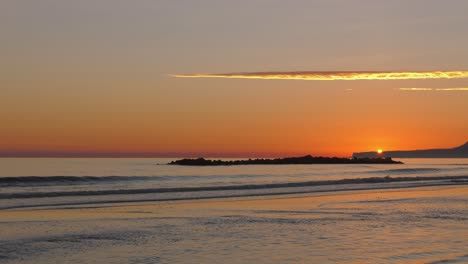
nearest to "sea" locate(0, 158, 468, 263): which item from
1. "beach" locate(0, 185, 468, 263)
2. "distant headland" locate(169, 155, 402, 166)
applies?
"beach" locate(0, 185, 468, 263)

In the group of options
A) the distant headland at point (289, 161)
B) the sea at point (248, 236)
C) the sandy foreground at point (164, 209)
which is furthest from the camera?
the distant headland at point (289, 161)

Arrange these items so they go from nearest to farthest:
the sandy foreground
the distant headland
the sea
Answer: the sea → the sandy foreground → the distant headland

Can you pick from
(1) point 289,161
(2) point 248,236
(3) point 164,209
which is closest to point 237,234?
(2) point 248,236

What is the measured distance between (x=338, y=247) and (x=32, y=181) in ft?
103

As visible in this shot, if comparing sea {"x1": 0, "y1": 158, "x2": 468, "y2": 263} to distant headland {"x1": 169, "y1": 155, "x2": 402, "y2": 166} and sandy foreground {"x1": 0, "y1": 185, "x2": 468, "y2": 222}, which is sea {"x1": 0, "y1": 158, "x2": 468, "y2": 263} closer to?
sandy foreground {"x1": 0, "y1": 185, "x2": 468, "y2": 222}

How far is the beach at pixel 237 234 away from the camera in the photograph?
12.8 m

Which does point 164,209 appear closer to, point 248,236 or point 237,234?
point 237,234

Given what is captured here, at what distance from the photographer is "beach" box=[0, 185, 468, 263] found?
12828 millimetres

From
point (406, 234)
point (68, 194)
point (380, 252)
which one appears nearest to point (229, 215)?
point (406, 234)

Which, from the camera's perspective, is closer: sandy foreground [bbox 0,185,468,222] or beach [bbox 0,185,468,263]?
beach [bbox 0,185,468,263]

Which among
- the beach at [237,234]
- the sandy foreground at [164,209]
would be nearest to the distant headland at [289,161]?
the sandy foreground at [164,209]

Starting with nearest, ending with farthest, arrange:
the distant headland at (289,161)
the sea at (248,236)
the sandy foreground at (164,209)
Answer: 1. the sea at (248,236)
2. the sandy foreground at (164,209)
3. the distant headland at (289,161)

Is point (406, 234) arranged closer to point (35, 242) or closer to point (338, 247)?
point (338, 247)

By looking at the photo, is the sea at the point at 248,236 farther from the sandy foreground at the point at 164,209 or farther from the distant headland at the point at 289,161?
the distant headland at the point at 289,161
